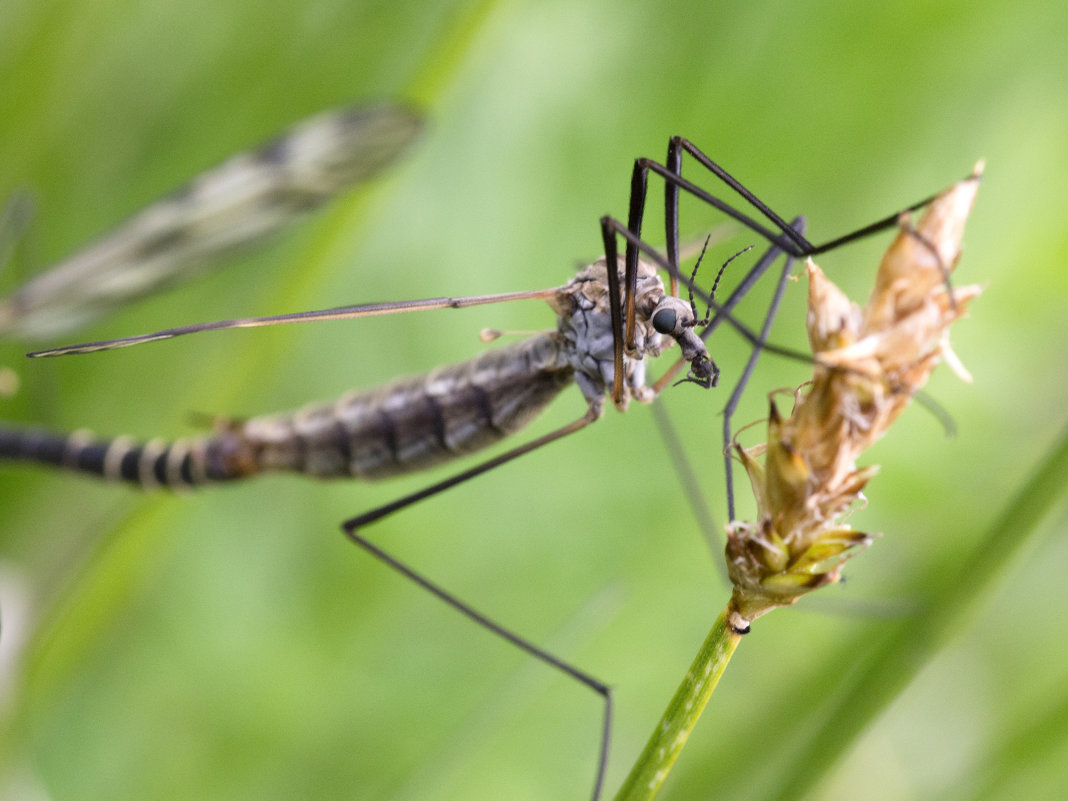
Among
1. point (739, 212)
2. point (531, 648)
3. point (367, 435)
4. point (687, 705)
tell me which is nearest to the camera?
point (687, 705)

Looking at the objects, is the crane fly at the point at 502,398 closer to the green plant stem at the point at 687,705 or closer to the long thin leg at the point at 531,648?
the long thin leg at the point at 531,648

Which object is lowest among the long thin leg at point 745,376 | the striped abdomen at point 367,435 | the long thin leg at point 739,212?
the striped abdomen at point 367,435

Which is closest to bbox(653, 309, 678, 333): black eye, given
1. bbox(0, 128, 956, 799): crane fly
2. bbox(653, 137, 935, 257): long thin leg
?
bbox(0, 128, 956, 799): crane fly

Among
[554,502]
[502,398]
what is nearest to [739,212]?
[502,398]

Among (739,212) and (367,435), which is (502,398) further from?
(739,212)

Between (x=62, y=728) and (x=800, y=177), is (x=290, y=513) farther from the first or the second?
(x=800, y=177)

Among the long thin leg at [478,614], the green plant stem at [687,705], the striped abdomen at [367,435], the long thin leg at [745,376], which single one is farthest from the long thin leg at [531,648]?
the green plant stem at [687,705]
